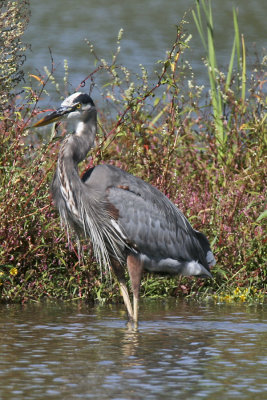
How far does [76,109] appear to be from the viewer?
7.60 meters

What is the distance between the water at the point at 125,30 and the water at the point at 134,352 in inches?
458

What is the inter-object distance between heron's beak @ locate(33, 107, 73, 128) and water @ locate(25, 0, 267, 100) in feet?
37.3

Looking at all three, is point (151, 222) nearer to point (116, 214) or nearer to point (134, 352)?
point (116, 214)

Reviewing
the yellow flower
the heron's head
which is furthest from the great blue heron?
the yellow flower

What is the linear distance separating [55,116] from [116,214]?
0.89 metres

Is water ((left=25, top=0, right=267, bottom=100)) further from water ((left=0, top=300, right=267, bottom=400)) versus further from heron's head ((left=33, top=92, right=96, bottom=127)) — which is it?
water ((left=0, top=300, right=267, bottom=400))

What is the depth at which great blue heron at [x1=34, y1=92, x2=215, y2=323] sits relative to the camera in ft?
24.5

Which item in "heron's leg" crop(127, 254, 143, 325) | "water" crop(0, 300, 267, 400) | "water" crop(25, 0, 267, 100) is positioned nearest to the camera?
"water" crop(0, 300, 267, 400)

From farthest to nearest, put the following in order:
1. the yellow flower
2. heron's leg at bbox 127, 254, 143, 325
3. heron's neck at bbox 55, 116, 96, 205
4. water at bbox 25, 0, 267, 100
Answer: water at bbox 25, 0, 267, 100 → the yellow flower → heron's leg at bbox 127, 254, 143, 325 → heron's neck at bbox 55, 116, 96, 205

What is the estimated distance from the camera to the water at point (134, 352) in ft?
17.2

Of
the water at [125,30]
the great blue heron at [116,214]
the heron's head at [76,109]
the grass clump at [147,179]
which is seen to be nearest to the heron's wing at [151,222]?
the great blue heron at [116,214]

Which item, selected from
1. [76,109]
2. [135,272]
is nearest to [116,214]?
[135,272]

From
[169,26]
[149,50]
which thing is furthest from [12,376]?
[169,26]

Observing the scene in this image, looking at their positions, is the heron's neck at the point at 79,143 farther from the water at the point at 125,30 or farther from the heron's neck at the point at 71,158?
the water at the point at 125,30
